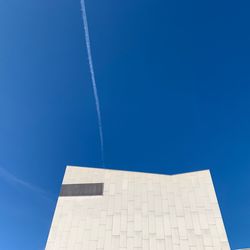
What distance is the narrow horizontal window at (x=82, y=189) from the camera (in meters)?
26.9

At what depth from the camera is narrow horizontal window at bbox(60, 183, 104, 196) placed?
26859 mm

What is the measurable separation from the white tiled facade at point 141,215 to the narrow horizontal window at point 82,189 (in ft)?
1.65

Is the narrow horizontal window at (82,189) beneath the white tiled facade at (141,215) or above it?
above

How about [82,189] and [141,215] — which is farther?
[82,189]

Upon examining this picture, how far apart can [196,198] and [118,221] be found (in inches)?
360

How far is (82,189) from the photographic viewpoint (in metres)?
27.3

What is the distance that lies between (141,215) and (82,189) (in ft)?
26.0

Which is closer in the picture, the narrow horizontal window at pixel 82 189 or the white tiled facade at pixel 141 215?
the white tiled facade at pixel 141 215

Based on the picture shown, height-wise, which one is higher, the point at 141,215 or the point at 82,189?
the point at 82,189

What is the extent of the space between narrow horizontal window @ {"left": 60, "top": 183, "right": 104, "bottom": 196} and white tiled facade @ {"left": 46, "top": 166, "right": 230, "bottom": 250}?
502mm

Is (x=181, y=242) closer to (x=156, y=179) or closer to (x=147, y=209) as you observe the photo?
(x=147, y=209)

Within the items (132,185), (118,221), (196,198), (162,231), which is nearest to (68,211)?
(118,221)

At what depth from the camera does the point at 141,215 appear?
24.4 metres

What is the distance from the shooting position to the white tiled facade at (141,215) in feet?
73.4
